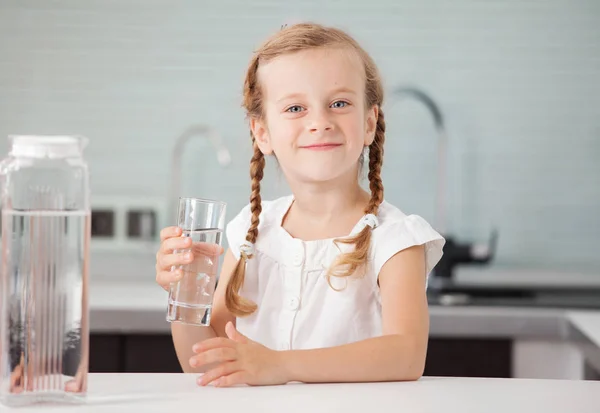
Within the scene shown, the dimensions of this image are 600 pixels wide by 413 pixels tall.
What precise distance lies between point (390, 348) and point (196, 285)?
0.26 m

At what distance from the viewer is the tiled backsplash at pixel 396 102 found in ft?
10.8

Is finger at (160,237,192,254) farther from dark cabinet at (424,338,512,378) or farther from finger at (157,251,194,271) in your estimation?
dark cabinet at (424,338,512,378)

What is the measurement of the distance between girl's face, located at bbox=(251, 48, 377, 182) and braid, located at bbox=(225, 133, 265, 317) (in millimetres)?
139

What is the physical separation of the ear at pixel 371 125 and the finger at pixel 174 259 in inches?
15.7

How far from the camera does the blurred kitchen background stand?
3301 millimetres

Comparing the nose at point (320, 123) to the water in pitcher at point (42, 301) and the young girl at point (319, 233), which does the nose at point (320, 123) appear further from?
the water in pitcher at point (42, 301)

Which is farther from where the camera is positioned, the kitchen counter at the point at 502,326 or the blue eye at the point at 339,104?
the kitchen counter at the point at 502,326

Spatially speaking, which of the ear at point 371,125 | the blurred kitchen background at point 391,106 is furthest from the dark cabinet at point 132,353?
the ear at point 371,125

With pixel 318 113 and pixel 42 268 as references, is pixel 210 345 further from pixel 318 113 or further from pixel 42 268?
pixel 318 113

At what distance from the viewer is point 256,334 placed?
4.50ft

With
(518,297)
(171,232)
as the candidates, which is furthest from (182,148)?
(171,232)

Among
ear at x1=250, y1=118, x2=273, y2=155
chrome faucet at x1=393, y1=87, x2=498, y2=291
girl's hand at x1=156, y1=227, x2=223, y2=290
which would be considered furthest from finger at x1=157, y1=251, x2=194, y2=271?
chrome faucet at x1=393, y1=87, x2=498, y2=291

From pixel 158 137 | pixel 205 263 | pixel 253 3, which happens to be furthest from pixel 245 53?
pixel 205 263

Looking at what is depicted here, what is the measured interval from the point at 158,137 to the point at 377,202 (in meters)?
2.12
